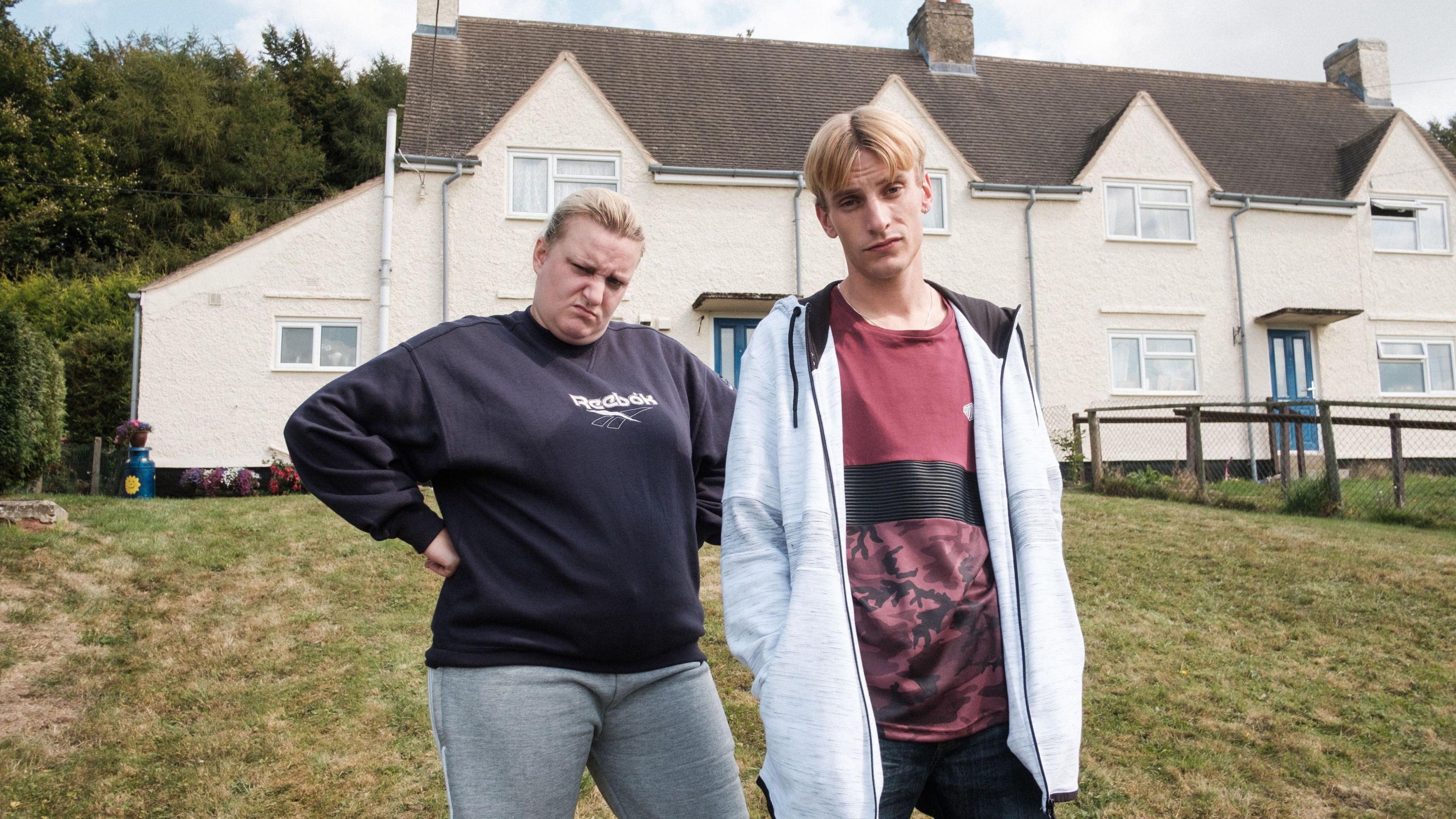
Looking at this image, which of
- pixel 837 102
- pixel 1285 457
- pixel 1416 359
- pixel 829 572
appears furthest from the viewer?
pixel 837 102

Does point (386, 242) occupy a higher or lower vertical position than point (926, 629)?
higher

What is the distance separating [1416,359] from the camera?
18.6 metres

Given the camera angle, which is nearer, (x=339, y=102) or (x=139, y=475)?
(x=139, y=475)

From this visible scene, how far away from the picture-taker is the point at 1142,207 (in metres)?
18.1

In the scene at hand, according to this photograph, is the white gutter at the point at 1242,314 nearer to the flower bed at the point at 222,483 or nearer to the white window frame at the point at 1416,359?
the white window frame at the point at 1416,359

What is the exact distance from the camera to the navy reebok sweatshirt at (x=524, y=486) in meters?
2.11

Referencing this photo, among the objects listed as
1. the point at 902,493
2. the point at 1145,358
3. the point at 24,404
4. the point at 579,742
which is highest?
the point at 1145,358

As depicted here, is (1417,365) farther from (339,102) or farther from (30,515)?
(339,102)

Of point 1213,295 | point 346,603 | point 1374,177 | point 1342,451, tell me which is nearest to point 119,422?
point 346,603

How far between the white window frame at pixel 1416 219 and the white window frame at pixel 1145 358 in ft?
16.1

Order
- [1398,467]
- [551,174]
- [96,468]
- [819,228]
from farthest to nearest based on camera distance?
[819,228] < [551,174] < [96,468] < [1398,467]

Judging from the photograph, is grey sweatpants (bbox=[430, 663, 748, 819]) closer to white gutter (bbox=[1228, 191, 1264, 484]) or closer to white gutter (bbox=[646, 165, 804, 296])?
white gutter (bbox=[646, 165, 804, 296])

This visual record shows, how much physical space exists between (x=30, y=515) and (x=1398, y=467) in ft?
47.6

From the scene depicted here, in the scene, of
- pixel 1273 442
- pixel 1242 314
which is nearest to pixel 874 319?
pixel 1273 442
